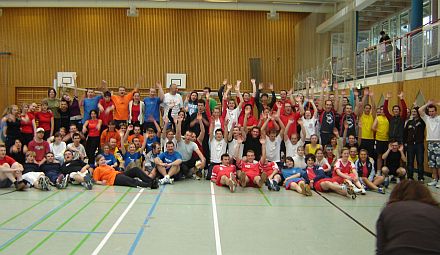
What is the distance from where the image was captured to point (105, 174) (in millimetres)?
9875

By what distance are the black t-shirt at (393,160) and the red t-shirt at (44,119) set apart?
9.04 metres

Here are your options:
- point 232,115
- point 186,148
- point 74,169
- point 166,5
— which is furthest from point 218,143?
point 166,5

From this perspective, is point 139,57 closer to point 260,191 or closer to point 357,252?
point 260,191

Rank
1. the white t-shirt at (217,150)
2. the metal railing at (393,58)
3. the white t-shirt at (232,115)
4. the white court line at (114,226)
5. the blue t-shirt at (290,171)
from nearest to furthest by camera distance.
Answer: the white court line at (114,226)
the blue t-shirt at (290,171)
the white t-shirt at (217,150)
the white t-shirt at (232,115)
the metal railing at (393,58)

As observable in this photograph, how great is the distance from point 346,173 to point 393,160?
1819 mm

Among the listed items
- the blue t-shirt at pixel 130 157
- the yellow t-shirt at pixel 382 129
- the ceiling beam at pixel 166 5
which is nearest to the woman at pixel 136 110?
the blue t-shirt at pixel 130 157

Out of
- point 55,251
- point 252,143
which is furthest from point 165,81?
point 55,251

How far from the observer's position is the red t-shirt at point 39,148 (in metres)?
10.0

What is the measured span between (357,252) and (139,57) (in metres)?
21.8

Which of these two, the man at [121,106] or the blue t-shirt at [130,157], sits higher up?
the man at [121,106]

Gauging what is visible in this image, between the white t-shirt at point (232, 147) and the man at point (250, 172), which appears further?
the white t-shirt at point (232, 147)

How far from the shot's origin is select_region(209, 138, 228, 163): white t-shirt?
10570 millimetres

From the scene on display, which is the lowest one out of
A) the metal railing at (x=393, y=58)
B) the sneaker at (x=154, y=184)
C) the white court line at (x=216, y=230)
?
the white court line at (x=216, y=230)

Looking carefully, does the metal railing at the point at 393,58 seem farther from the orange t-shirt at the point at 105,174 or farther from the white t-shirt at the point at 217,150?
the orange t-shirt at the point at 105,174
